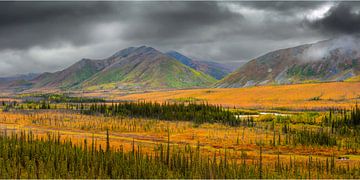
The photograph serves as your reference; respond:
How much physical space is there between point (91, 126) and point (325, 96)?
5015 inches

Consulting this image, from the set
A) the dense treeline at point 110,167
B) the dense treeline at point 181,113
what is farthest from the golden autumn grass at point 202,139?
the dense treeline at point 181,113

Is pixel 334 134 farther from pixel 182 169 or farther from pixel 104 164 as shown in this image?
pixel 104 164

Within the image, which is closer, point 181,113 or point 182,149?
point 182,149

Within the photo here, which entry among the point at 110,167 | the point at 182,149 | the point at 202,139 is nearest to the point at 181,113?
the point at 202,139

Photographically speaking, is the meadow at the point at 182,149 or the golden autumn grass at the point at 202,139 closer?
the meadow at the point at 182,149

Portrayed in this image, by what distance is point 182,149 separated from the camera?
162 ft

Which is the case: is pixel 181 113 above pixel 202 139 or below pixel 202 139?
above

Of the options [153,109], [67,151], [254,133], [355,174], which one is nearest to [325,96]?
[153,109]

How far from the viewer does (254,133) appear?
235 feet

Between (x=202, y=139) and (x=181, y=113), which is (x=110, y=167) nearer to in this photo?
(x=202, y=139)

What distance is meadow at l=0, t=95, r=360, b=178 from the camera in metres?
30.8

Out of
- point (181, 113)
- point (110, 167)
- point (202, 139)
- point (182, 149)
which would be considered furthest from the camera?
point (181, 113)

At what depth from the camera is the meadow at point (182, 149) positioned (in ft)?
101

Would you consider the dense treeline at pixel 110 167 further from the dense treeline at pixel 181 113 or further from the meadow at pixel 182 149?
the dense treeline at pixel 181 113
